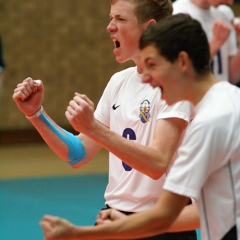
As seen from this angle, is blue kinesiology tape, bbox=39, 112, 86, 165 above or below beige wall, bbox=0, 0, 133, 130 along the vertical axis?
below

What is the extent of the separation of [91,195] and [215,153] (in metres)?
5.34

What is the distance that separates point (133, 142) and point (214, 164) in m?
0.74

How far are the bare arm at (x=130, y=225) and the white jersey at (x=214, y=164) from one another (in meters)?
0.05

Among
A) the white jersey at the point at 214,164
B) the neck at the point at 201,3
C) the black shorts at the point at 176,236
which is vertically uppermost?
the neck at the point at 201,3

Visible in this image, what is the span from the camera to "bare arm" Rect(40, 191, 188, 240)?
6.61ft

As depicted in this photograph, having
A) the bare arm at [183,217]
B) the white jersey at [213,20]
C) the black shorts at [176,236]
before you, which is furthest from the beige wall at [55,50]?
the bare arm at [183,217]

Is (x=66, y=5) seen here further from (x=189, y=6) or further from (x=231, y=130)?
(x=231, y=130)

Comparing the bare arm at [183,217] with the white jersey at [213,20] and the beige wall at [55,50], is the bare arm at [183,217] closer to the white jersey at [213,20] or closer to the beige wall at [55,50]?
the white jersey at [213,20]

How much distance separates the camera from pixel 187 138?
2.09 m

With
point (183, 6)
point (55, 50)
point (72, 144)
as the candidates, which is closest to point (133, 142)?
point (72, 144)

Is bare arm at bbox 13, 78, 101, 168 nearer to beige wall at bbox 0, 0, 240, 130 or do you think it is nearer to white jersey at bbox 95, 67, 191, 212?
white jersey at bbox 95, 67, 191, 212

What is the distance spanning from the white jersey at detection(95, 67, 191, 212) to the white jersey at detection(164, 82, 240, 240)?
2.46ft

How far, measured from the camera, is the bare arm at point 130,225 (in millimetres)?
2016

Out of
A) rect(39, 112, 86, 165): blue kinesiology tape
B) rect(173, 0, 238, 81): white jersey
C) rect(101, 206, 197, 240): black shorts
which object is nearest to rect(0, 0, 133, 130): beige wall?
rect(173, 0, 238, 81): white jersey
